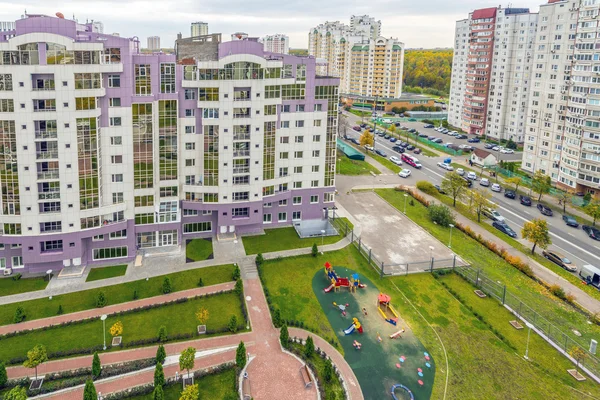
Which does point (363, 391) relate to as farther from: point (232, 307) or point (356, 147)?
point (356, 147)

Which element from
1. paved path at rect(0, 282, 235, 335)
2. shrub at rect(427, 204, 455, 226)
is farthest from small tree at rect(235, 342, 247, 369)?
shrub at rect(427, 204, 455, 226)

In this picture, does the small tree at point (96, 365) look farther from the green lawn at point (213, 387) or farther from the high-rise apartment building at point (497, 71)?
the high-rise apartment building at point (497, 71)

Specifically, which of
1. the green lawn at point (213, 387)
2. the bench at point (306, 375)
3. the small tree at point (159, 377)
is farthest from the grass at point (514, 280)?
the small tree at point (159, 377)

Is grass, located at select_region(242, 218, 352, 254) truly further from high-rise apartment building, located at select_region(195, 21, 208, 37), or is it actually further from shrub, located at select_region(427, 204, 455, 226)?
high-rise apartment building, located at select_region(195, 21, 208, 37)

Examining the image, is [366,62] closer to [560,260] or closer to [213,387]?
[560,260]

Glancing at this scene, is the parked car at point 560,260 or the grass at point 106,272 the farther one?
the parked car at point 560,260

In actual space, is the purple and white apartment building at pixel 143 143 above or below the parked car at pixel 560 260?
above
